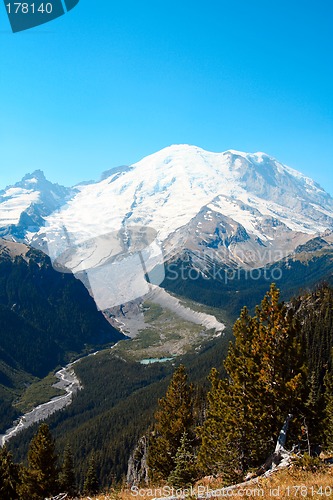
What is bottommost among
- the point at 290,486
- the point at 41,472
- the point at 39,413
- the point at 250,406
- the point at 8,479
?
the point at 39,413

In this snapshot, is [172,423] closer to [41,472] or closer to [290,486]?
[41,472]

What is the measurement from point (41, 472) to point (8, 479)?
5531mm

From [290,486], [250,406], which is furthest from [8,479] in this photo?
[290,486]

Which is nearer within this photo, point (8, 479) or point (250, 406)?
point (250, 406)

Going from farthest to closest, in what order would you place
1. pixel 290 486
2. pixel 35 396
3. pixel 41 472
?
pixel 35 396
pixel 41 472
pixel 290 486

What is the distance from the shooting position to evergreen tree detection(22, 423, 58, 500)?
39.6 metres

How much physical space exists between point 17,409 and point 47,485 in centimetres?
14593

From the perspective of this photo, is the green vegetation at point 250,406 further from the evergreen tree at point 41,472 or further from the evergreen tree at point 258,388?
the evergreen tree at point 41,472

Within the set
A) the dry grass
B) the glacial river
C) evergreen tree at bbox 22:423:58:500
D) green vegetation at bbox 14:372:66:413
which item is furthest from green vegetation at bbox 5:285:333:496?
green vegetation at bbox 14:372:66:413

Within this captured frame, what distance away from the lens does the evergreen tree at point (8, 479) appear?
4078cm

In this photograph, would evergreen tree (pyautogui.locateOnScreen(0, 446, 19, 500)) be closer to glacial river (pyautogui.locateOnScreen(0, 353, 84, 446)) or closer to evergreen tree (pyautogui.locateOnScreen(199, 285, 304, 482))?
evergreen tree (pyautogui.locateOnScreen(199, 285, 304, 482))

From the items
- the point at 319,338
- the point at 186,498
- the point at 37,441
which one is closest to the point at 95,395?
the point at 319,338

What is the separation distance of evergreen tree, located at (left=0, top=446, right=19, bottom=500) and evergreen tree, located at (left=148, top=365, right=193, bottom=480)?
16.5 metres

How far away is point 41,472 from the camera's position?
4047 centimetres
